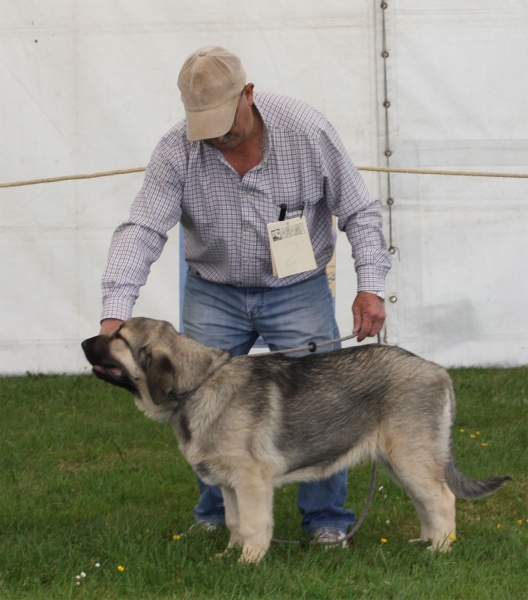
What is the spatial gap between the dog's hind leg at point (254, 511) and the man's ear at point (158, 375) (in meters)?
0.50

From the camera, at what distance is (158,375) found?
3947 millimetres

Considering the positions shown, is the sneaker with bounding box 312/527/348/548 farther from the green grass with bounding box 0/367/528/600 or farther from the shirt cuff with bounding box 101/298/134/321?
the shirt cuff with bounding box 101/298/134/321

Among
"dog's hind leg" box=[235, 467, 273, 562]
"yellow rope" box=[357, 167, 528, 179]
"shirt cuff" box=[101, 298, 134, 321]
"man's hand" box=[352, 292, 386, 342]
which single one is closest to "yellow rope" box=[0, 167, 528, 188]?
"yellow rope" box=[357, 167, 528, 179]

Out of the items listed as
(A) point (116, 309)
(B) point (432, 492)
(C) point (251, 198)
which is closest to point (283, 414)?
(B) point (432, 492)

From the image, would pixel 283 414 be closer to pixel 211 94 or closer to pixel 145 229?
pixel 145 229

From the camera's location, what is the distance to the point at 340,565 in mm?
4062

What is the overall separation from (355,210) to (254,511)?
5.12ft

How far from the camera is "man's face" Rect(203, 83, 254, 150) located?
164 inches

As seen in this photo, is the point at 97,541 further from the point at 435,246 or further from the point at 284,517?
the point at 435,246

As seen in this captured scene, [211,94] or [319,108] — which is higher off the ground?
[211,94]

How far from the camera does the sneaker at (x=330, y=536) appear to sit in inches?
173

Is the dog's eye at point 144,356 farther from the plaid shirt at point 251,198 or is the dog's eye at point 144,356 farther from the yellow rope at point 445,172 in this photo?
the yellow rope at point 445,172

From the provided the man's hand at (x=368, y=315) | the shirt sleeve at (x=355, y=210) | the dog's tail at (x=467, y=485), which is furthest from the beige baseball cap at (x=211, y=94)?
the dog's tail at (x=467, y=485)

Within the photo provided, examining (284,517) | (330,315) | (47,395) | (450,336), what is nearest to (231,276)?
(330,315)
